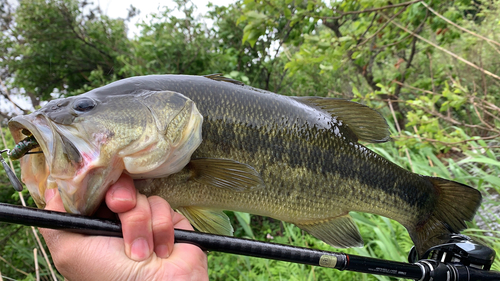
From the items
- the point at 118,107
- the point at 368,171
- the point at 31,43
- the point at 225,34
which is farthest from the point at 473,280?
the point at 31,43

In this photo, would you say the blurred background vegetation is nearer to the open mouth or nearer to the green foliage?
the green foliage

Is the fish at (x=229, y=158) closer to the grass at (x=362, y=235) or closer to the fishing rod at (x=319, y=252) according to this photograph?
the fishing rod at (x=319, y=252)

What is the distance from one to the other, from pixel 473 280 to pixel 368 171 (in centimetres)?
55

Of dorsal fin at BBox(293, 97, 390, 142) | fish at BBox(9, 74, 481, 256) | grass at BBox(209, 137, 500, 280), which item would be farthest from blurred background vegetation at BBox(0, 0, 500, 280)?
dorsal fin at BBox(293, 97, 390, 142)

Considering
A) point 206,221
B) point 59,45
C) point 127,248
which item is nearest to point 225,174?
point 206,221

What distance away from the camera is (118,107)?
0.92 m

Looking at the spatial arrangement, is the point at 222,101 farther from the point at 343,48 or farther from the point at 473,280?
the point at 343,48

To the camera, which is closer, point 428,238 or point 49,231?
point 49,231

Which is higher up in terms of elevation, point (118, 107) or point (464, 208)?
point (118, 107)

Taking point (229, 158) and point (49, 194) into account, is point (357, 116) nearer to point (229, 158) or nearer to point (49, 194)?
point (229, 158)

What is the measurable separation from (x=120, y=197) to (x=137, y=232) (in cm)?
11

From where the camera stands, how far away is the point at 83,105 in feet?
2.93

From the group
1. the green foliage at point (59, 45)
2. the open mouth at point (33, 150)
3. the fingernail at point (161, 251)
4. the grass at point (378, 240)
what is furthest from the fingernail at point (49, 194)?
the green foliage at point (59, 45)

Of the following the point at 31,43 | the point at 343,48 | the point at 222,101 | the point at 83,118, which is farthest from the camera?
the point at 31,43
